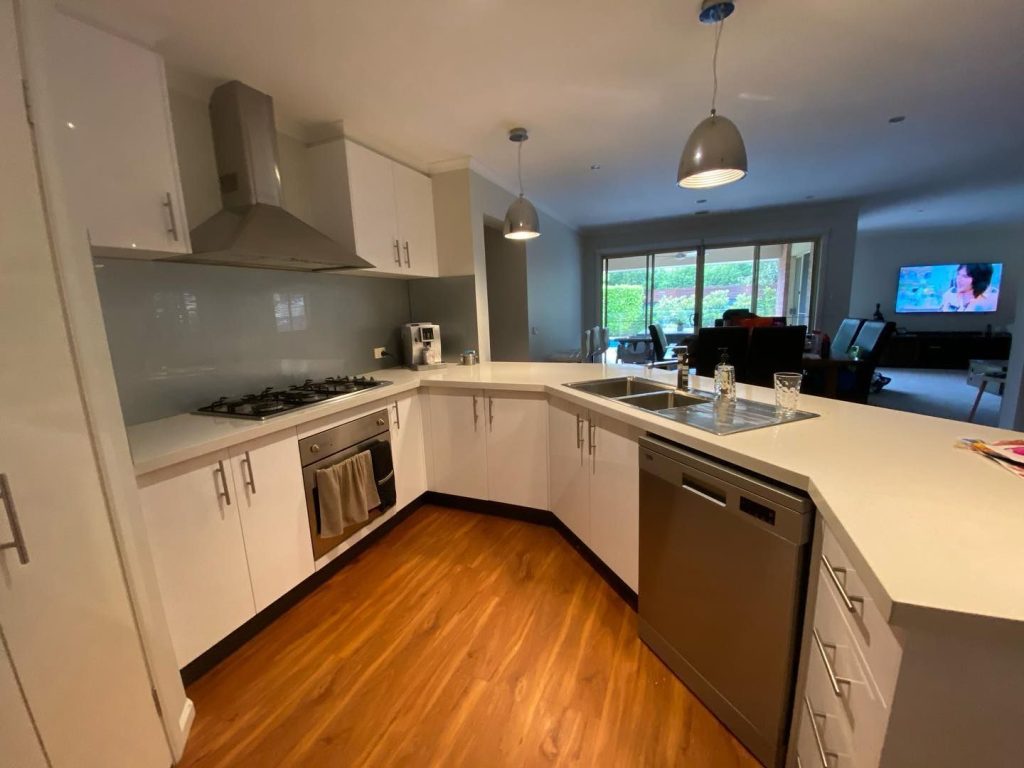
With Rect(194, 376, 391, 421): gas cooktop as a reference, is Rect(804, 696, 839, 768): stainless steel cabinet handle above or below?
below

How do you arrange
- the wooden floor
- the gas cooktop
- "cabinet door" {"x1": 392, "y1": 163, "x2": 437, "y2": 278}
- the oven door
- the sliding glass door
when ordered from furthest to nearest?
the sliding glass door < "cabinet door" {"x1": 392, "y1": 163, "x2": 437, "y2": 278} < the oven door < the gas cooktop < the wooden floor

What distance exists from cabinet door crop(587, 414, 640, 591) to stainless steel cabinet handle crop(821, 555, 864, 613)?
693 mm

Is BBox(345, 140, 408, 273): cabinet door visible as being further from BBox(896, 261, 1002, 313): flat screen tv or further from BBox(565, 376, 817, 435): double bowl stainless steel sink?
BBox(896, 261, 1002, 313): flat screen tv

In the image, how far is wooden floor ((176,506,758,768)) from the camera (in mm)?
1212

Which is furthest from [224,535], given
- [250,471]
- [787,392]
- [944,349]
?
[944,349]

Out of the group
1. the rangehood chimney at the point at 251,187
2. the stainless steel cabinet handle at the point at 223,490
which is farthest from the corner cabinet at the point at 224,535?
the rangehood chimney at the point at 251,187

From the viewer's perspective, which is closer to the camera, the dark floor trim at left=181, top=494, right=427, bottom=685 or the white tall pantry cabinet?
the white tall pantry cabinet

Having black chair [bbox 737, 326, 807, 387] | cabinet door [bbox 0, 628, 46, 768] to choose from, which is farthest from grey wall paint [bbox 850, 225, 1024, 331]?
cabinet door [bbox 0, 628, 46, 768]

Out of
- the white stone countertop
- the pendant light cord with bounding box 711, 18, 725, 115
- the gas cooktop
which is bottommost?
the white stone countertop

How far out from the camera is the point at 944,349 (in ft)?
23.6

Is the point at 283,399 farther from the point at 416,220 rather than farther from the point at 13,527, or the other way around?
the point at 416,220

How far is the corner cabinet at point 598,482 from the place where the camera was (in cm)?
163

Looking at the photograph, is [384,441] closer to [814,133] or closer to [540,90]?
[540,90]

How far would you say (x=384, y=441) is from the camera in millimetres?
2232
